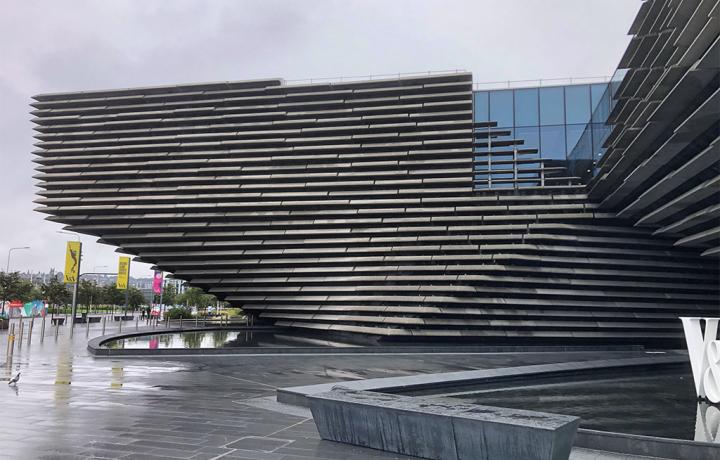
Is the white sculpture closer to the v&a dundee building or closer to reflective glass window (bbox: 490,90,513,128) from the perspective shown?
the v&a dundee building

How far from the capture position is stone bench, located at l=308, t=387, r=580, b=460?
5.48 m

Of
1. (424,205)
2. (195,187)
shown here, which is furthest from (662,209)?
(195,187)

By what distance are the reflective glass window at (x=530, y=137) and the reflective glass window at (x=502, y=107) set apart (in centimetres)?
75

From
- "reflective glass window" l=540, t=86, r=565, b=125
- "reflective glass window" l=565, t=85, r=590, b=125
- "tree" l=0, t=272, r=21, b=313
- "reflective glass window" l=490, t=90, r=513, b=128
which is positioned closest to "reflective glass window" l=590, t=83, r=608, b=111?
"reflective glass window" l=565, t=85, r=590, b=125

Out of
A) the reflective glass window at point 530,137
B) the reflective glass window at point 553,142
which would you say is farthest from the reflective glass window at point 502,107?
the reflective glass window at point 553,142

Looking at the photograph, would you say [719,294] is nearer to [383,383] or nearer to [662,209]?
[662,209]

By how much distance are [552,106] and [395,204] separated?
9.16 meters

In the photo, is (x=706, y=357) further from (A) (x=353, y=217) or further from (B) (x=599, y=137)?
(A) (x=353, y=217)

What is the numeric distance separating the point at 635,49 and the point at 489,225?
344 inches

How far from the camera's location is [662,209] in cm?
1842

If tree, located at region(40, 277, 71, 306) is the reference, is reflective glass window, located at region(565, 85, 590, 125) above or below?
above

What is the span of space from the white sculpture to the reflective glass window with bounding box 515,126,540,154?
16.1 m

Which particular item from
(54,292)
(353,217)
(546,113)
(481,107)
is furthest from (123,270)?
Result: (54,292)

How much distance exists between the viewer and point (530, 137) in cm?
2564
